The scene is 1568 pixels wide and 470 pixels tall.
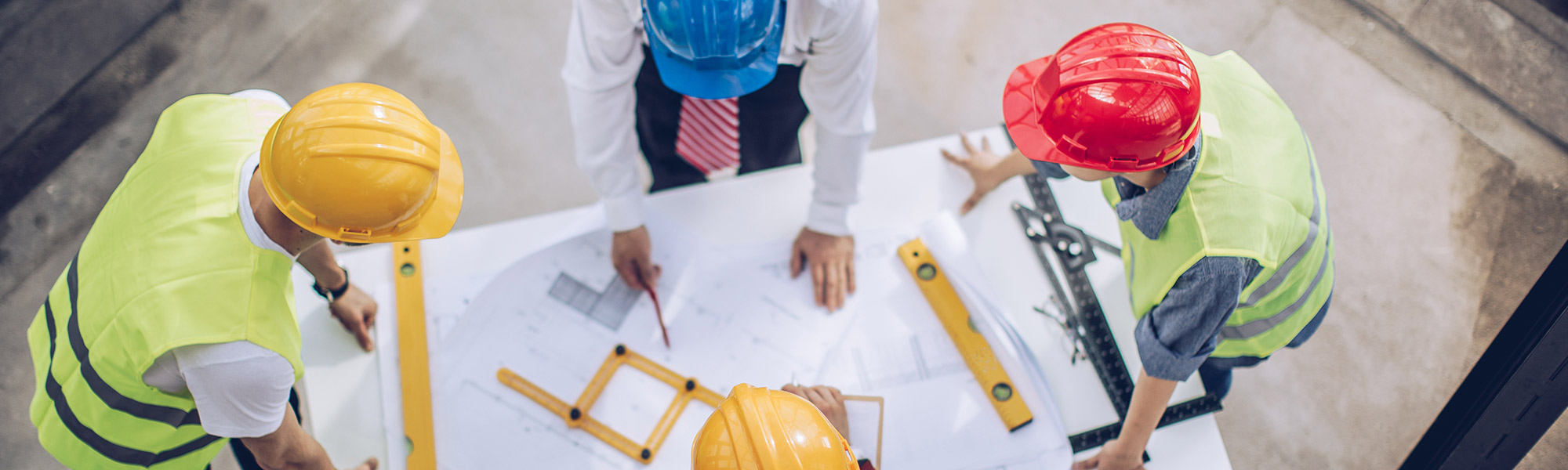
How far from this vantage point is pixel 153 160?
1.30 metres

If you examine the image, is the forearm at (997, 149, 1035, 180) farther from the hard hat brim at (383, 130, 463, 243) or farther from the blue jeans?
the hard hat brim at (383, 130, 463, 243)

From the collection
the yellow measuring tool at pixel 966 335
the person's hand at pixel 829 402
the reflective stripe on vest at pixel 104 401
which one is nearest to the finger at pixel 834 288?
the yellow measuring tool at pixel 966 335

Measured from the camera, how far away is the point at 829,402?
54.5 inches

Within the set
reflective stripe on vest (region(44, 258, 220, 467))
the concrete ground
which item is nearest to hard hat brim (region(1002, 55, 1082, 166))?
reflective stripe on vest (region(44, 258, 220, 467))

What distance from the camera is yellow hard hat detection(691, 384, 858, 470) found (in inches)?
42.2

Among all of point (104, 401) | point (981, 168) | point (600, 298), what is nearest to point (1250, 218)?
point (981, 168)

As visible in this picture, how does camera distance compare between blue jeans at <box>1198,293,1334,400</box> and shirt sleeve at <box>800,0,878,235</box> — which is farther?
blue jeans at <box>1198,293,1334,400</box>

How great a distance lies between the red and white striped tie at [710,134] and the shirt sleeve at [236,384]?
94 centimetres

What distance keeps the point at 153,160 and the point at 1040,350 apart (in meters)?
1.57

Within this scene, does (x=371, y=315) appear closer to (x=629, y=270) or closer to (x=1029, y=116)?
(x=629, y=270)

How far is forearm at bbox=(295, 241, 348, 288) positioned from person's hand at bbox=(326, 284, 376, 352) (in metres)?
0.03

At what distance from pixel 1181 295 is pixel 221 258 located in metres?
1.42

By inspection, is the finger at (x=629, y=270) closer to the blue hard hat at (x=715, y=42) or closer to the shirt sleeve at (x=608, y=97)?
the shirt sleeve at (x=608, y=97)

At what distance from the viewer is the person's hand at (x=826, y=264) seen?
1.66 metres
